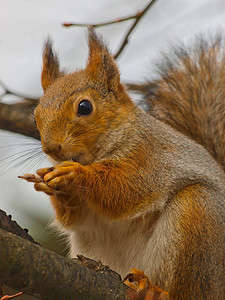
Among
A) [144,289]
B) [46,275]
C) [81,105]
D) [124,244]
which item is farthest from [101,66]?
[46,275]

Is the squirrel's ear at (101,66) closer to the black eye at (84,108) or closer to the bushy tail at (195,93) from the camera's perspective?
the black eye at (84,108)

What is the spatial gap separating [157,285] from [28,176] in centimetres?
81

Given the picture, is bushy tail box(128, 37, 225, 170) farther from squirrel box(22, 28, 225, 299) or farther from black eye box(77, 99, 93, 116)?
black eye box(77, 99, 93, 116)

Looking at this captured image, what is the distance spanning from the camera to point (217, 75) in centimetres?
292

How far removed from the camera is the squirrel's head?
6.35ft

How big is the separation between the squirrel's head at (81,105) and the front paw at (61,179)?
81 millimetres

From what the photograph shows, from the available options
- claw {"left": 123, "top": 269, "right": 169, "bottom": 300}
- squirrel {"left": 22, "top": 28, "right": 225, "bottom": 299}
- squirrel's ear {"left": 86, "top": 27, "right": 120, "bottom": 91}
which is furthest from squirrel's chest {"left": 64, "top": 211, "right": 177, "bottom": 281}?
squirrel's ear {"left": 86, "top": 27, "right": 120, "bottom": 91}

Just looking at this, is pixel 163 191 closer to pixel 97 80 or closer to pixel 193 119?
pixel 97 80

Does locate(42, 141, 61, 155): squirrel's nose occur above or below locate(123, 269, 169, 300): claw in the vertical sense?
above

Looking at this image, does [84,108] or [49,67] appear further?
[49,67]

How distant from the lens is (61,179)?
183 cm

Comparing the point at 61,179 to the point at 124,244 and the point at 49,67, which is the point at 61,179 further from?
the point at 49,67

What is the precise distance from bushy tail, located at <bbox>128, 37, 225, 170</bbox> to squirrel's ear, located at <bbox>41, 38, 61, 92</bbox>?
775 mm

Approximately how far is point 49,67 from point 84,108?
0.57m
